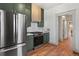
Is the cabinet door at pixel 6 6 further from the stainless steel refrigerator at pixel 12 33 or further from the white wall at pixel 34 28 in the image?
the white wall at pixel 34 28

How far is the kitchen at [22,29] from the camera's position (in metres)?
1.93

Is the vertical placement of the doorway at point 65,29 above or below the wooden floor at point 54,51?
above

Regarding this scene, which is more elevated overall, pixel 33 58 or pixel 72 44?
pixel 72 44

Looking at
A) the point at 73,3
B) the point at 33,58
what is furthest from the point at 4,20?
the point at 73,3

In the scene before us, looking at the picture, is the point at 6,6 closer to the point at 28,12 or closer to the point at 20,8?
the point at 20,8

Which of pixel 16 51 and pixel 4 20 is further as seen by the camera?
pixel 16 51

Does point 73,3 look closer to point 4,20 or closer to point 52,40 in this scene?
point 52,40

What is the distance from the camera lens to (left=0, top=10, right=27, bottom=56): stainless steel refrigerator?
1878mm

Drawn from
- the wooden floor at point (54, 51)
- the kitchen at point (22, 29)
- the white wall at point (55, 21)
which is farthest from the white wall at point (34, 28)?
the wooden floor at point (54, 51)

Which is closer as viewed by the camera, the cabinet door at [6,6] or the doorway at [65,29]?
the cabinet door at [6,6]

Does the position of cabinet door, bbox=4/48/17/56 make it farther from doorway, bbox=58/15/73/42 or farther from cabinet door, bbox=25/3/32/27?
doorway, bbox=58/15/73/42

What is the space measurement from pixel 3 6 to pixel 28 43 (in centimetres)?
80

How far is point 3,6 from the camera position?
6.33 feet

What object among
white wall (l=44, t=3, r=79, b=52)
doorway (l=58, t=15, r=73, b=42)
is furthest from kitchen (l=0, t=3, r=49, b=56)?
doorway (l=58, t=15, r=73, b=42)
